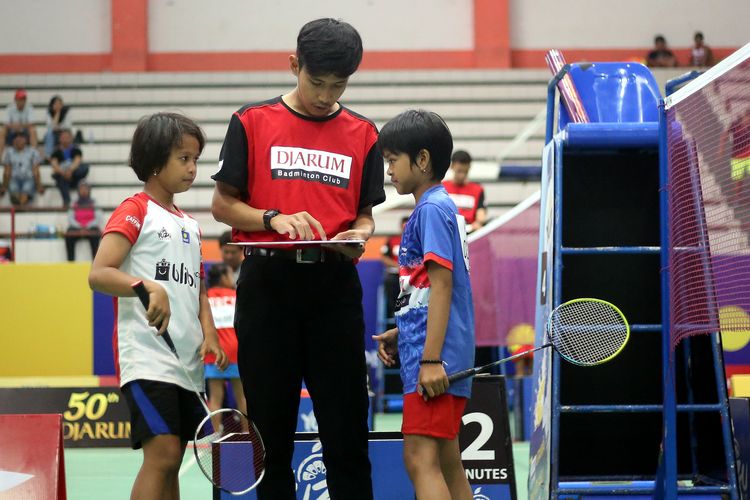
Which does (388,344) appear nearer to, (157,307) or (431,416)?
(431,416)

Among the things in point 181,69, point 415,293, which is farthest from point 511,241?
point 181,69

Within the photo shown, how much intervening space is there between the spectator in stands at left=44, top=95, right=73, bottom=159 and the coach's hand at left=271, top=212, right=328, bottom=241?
49.2 feet

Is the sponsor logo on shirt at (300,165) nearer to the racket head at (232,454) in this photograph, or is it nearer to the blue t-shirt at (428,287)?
the blue t-shirt at (428,287)

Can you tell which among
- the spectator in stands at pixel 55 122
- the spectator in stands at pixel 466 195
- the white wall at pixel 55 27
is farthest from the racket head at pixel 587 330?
the white wall at pixel 55 27

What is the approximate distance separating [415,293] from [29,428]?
1.51m

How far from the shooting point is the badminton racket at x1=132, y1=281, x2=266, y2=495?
3158mm

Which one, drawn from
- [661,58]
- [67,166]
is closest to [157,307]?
[67,166]

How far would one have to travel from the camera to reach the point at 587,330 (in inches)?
140

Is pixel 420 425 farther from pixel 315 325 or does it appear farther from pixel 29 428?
pixel 29 428

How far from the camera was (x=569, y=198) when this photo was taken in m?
4.12

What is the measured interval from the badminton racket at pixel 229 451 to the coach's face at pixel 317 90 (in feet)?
2.30

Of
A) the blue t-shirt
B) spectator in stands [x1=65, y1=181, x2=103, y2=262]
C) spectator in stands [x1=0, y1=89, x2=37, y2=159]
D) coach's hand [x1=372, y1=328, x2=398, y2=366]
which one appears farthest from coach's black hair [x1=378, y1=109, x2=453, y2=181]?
spectator in stands [x1=0, y1=89, x2=37, y2=159]

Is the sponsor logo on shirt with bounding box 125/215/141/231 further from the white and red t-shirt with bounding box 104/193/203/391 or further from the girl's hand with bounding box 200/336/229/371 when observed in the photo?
the girl's hand with bounding box 200/336/229/371

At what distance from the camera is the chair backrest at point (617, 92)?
4059 millimetres
